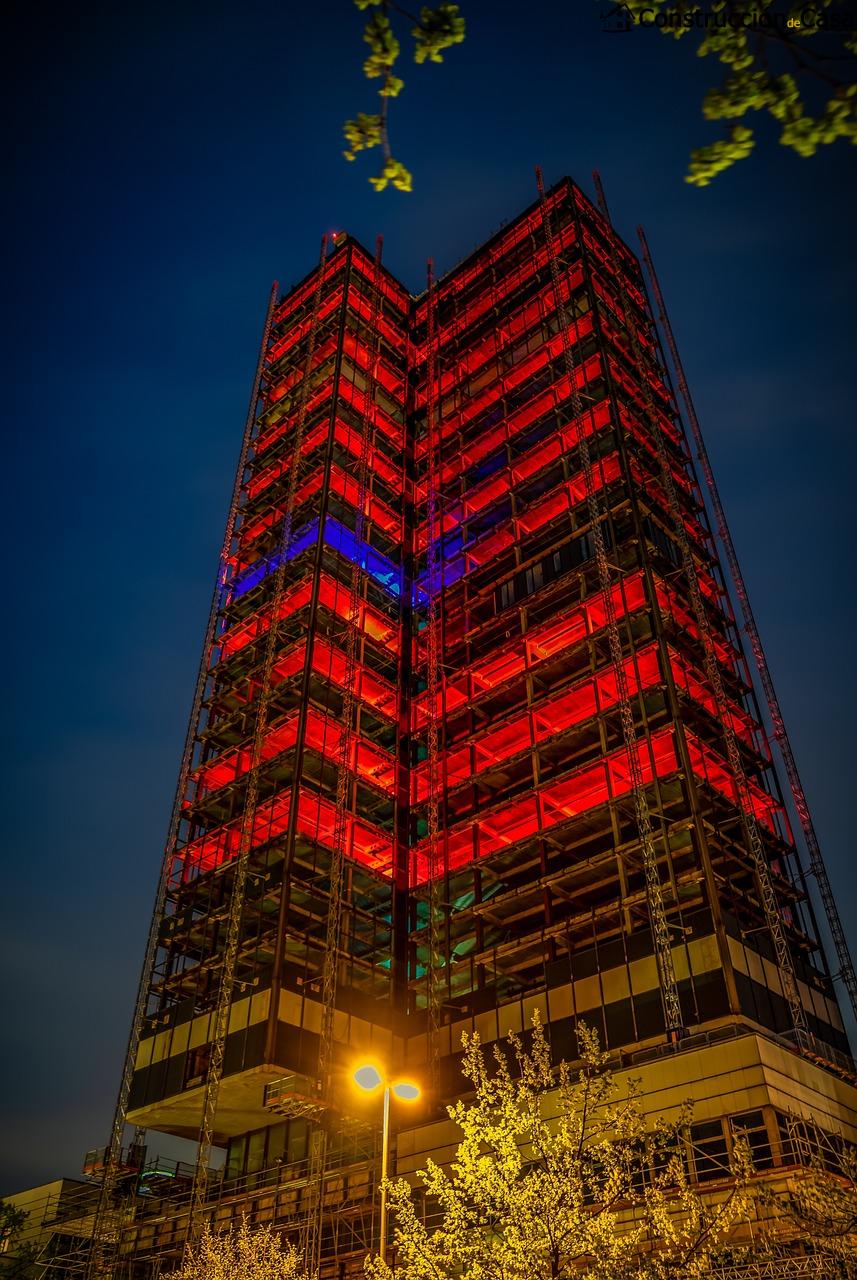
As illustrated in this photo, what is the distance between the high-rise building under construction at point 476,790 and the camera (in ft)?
125

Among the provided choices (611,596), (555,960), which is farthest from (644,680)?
(555,960)

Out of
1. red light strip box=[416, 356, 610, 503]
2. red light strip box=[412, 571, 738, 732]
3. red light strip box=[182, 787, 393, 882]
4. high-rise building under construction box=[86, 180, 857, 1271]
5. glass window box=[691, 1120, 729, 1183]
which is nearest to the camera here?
glass window box=[691, 1120, 729, 1183]

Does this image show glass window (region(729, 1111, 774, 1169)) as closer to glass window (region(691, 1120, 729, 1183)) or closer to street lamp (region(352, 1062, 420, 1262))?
glass window (region(691, 1120, 729, 1183))

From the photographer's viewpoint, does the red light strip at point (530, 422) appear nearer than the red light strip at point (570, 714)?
No

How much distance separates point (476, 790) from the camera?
169 ft

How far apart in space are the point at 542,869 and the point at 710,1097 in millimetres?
14953

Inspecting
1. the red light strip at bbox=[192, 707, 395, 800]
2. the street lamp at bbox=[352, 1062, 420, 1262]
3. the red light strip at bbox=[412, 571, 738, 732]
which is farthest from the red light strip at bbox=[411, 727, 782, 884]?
the street lamp at bbox=[352, 1062, 420, 1262]

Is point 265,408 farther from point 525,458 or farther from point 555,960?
point 555,960

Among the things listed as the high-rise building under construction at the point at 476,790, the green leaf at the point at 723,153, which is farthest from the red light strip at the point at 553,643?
the green leaf at the point at 723,153

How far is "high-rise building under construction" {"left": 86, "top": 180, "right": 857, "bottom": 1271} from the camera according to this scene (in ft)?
125

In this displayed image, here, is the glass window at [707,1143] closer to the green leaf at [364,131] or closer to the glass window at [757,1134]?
the glass window at [757,1134]

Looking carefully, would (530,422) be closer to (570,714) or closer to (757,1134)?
(570,714)

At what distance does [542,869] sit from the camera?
147 feet

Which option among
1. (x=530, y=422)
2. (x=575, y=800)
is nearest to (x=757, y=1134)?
(x=575, y=800)
